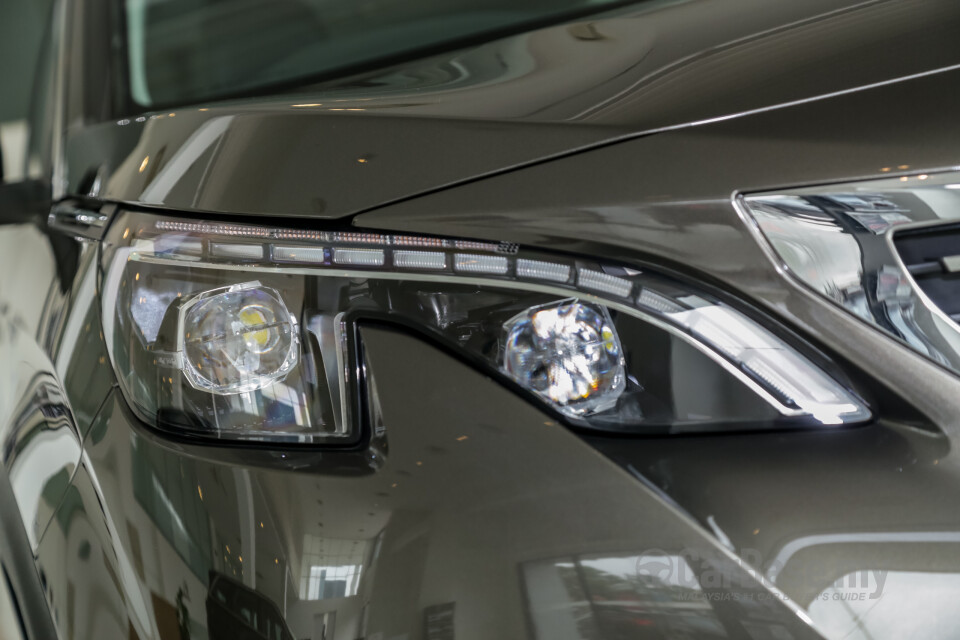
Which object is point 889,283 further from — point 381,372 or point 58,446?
point 58,446

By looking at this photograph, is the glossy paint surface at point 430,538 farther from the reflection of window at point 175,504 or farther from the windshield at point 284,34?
the windshield at point 284,34

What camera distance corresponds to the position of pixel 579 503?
768mm

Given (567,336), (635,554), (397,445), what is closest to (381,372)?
(397,445)

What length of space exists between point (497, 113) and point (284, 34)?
102cm

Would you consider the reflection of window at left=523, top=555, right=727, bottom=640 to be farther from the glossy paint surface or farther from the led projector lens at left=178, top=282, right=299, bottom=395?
the led projector lens at left=178, top=282, right=299, bottom=395

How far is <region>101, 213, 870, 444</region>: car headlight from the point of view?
82 cm

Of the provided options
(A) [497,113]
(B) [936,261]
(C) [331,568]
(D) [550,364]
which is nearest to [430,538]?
(C) [331,568]

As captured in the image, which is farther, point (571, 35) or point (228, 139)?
point (571, 35)

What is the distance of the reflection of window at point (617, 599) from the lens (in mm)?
745

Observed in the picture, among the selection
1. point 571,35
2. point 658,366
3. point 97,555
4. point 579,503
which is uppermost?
point 571,35

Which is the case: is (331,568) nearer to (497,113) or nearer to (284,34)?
(497,113)

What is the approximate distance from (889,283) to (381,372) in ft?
1.53

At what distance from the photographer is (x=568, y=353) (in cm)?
83

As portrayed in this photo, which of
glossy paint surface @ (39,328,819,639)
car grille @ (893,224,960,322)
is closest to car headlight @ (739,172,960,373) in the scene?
car grille @ (893,224,960,322)
